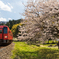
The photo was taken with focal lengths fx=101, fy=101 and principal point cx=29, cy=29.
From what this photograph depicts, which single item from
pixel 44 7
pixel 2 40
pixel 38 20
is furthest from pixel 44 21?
pixel 2 40

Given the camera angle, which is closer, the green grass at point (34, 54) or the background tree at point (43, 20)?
the green grass at point (34, 54)

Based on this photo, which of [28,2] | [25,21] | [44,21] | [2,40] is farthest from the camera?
[2,40]

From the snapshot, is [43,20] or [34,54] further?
[43,20]

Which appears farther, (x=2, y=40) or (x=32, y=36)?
(x=2, y=40)

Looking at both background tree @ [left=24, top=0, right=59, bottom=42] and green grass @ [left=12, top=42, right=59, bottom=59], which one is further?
background tree @ [left=24, top=0, right=59, bottom=42]

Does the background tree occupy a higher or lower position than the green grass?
higher

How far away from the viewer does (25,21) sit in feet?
39.4

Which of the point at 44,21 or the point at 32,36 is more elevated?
the point at 44,21

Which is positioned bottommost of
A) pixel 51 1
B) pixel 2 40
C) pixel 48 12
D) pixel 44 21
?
pixel 2 40

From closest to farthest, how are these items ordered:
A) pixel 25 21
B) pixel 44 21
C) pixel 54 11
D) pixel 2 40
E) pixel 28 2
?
pixel 44 21
pixel 54 11
pixel 28 2
pixel 25 21
pixel 2 40

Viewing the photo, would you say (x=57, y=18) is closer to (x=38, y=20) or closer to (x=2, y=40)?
(x=38, y=20)

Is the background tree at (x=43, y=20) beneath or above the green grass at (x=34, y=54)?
above

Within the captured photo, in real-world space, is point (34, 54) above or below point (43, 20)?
below

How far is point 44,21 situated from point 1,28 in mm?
7600
